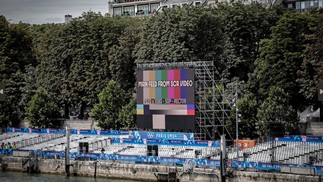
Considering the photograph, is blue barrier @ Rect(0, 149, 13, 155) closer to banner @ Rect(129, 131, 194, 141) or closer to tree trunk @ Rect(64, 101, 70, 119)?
banner @ Rect(129, 131, 194, 141)

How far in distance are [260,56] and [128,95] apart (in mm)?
17225

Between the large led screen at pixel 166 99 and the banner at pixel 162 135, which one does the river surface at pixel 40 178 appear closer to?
the banner at pixel 162 135

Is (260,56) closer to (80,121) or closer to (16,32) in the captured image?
(80,121)

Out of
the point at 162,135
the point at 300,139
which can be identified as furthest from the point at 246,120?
the point at 162,135

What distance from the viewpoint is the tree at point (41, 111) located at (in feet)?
302

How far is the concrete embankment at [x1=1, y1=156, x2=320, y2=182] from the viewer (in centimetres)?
5755

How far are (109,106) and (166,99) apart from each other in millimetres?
16142

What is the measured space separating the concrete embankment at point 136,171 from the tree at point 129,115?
47.5ft

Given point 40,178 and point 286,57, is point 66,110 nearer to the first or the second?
point 40,178

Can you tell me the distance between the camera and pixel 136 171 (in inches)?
2552

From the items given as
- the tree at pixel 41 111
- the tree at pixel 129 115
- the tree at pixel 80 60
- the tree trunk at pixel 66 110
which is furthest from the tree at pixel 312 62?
the tree trunk at pixel 66 110

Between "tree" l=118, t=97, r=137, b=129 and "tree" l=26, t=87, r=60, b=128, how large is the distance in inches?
478

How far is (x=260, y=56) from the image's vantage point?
81500mm

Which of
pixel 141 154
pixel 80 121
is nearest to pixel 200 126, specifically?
pixel 141 154
